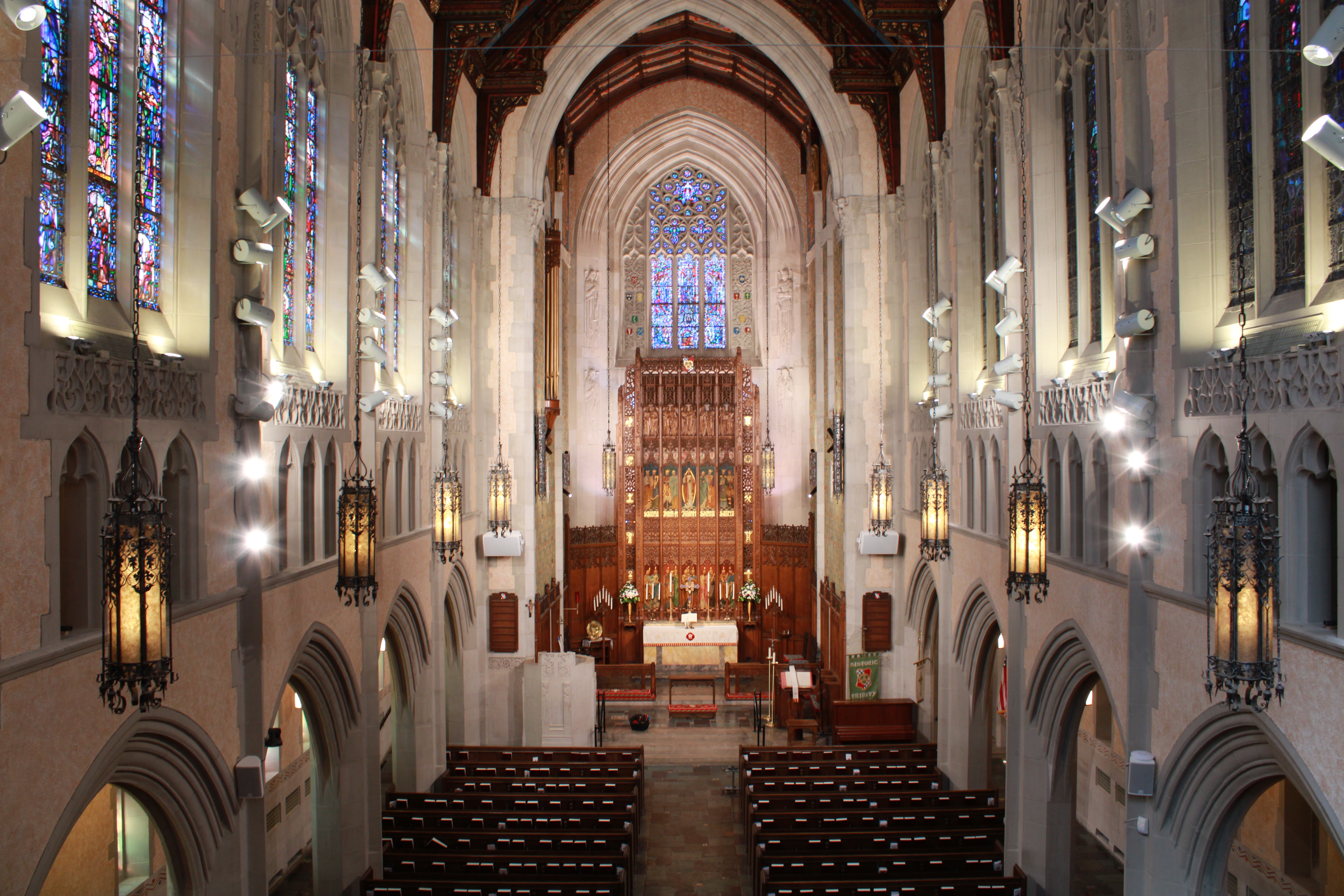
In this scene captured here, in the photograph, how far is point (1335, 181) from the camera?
7430 mm

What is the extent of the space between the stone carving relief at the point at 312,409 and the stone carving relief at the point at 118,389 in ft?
4.01

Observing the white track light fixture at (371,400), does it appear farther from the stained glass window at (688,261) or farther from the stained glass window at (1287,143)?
the stained glass window at (688,261)

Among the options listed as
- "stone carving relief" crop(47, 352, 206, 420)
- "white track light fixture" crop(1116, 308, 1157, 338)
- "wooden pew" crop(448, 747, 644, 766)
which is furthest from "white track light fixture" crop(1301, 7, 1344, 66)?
"wooden pew" crop(448, 747, 644, 766)

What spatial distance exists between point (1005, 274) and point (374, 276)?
8669mm

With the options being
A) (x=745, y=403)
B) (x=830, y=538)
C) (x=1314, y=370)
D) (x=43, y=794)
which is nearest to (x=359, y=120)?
(x=43, y=794)

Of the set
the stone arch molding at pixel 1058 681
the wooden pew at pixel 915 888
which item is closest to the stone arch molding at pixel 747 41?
the stone arch molding at pixel 1058 681

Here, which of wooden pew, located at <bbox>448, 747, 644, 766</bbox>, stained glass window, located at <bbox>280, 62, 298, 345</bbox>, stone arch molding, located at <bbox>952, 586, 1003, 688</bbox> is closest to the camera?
stained glass window, located at <bbox>280, 62, 298, 345</bbox>

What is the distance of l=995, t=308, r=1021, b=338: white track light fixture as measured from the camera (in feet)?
42.5

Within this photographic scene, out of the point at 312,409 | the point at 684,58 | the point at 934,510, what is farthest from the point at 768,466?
→ the point at 312,409

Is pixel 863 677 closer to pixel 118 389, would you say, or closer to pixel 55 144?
pixel 118 389

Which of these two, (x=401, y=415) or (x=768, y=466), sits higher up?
(x=401, y=415)

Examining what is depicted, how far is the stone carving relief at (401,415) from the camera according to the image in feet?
47.2

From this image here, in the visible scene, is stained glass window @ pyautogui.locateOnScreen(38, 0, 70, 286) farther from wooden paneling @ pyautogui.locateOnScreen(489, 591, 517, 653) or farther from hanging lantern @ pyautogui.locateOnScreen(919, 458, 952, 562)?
wooden paneling @ pyautogui.locateOnScreen(489, 591, 517, 653)

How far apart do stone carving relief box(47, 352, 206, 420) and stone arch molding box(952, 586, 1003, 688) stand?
11.5 m
